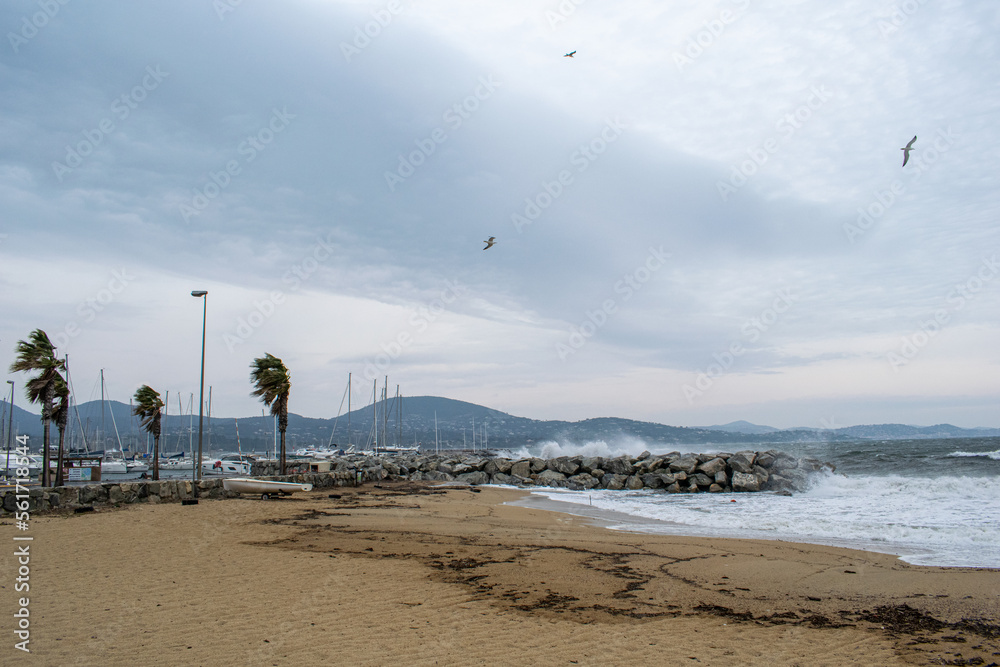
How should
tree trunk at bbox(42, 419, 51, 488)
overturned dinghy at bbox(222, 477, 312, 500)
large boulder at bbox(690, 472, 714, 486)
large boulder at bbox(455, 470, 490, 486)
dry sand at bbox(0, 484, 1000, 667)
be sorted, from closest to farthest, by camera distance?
dry sand at bbox(0, 484, 1000, 667), tree trunk at bbox(42, 419, 51, 488), overturned dinghy at bbox(222, 477, 312, 500), large boulder at bbox(690, 472, 714, 486), large boulder at bbox(455, 470, 490, 486)

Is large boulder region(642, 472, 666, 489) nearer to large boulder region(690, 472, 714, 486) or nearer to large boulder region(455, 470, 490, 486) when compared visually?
large boulder region(690, 472, 714, 486)

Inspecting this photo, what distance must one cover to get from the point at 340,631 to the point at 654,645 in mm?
3507

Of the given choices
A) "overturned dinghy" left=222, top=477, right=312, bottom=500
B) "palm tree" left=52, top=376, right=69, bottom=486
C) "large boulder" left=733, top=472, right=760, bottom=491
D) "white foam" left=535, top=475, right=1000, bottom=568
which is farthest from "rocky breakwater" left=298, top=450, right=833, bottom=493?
"palm tree" left=52, top=376, right=69, bottom=486

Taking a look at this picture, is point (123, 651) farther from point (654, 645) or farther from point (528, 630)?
point (654, 645)

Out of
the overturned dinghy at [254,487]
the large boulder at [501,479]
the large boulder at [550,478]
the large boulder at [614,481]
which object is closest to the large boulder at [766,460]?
the large boulder at [614,481]

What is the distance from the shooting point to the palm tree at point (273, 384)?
33438mm

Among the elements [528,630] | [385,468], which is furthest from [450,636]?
[385,468]

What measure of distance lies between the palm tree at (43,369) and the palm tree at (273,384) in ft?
35.8

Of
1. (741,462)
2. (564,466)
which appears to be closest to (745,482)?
(741,462)

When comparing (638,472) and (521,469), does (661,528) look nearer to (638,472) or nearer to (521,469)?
(638,472)

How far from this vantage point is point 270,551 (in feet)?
38.9

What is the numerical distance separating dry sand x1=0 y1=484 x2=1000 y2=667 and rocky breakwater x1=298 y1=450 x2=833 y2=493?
18038mm

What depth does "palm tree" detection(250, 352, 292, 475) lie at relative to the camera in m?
33.4

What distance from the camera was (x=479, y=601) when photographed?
27.5 ft
